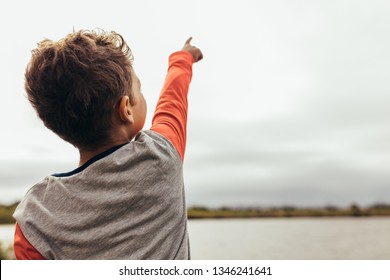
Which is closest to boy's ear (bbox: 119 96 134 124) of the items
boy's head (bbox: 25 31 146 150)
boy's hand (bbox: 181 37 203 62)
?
boy's head (bbox: 25 31 146 150)

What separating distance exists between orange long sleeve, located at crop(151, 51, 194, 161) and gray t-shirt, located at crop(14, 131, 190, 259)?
0.10 meters

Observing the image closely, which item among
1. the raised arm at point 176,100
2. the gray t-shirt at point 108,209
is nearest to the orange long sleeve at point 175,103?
the raised arm at point 176,100

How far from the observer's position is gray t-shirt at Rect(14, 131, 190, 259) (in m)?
0.81

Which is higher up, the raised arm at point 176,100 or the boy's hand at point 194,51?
the boy's hand at point 194,51

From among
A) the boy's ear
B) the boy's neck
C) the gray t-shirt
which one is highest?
the boy's ear

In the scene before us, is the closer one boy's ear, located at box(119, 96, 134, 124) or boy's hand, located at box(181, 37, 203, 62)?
boy's ear, located at box(119, 96, 134, 124)

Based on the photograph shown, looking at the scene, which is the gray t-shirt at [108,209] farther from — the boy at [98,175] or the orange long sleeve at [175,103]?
the orange long sleeve at [175,103]

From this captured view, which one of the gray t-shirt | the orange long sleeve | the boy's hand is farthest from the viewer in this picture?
the boy's hand

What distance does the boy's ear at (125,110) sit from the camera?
85cm

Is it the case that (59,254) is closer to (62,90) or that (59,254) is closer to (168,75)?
(62,90)

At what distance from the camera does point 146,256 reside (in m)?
0.83

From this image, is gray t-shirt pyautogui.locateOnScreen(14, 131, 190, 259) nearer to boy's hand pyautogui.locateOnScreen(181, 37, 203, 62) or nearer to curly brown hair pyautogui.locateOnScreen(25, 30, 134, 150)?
curly brown hair pyautogui.locateOnScreen(25, 30, 134, 150)

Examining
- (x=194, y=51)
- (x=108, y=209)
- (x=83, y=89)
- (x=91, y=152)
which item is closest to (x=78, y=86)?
(x=83, y=89)

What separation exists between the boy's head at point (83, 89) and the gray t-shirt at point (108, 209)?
0.22 feet
